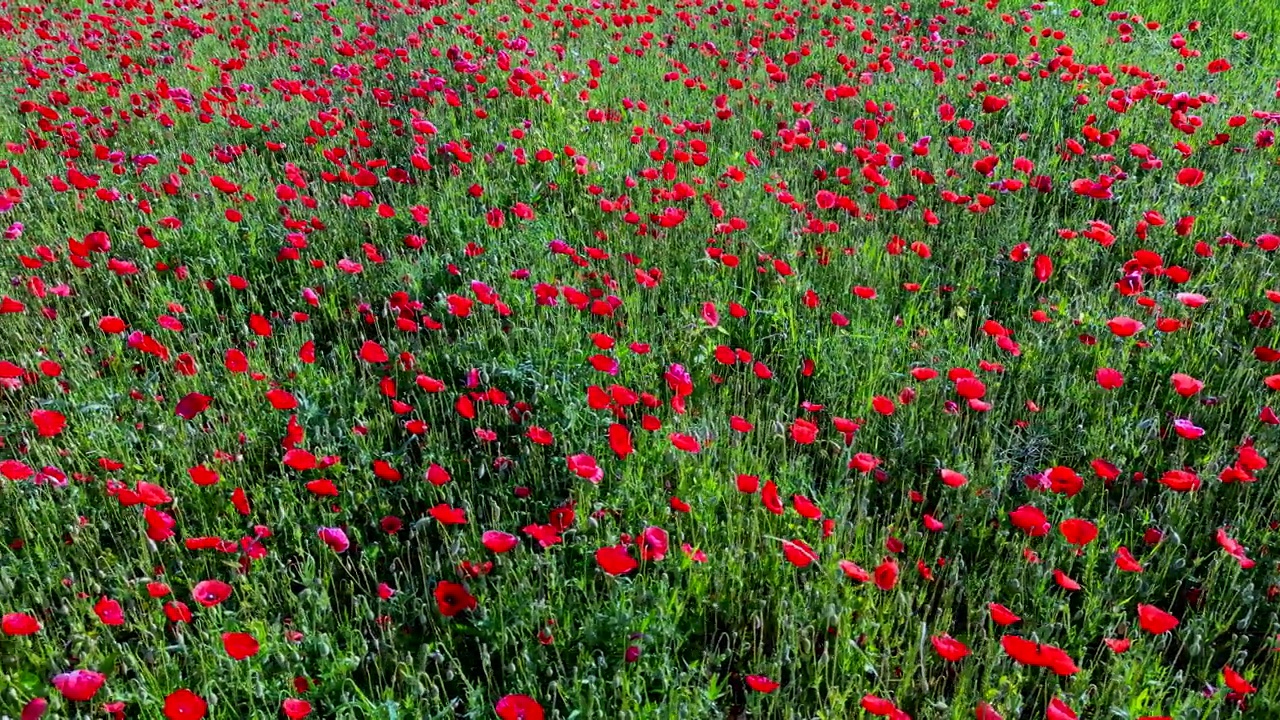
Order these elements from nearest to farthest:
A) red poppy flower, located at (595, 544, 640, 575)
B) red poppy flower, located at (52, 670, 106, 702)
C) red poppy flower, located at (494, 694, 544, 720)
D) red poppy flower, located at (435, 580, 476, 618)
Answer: red poppy flower, located at (494, 694, 544, 720) < red poppy flower, located at (52, 670, 106, 702) < red poppy flower, located at (595, 544, 640, 575) < red poppy flower, located at (435, 580, 476, 618)

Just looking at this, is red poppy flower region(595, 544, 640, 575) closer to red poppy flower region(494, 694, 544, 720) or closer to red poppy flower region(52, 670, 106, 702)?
red poppy flower region(494, 694, 544, 720)

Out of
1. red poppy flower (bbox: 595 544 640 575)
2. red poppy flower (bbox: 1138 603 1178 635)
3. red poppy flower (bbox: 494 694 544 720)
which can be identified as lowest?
red poppy flower (bbox: 494 694 544 720)

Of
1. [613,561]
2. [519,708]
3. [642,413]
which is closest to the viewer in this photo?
[519,708]

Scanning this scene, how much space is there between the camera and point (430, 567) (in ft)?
7.89

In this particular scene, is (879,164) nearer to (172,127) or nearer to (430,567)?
(430,567)

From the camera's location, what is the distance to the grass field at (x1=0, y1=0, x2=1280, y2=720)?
2.15 metres

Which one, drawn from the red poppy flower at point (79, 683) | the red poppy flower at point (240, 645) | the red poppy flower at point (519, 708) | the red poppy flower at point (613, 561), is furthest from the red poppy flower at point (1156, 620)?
the red poppy flower at point (79, 683)

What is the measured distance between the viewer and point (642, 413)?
9.85 ft

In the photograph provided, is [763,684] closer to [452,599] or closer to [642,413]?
[452,599]

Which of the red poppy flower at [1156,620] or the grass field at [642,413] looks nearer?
the red poppy flower at [1156,620]

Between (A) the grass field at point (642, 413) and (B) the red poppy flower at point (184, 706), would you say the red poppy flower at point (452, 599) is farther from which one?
(B) the red poppy flower at point (184, 706)

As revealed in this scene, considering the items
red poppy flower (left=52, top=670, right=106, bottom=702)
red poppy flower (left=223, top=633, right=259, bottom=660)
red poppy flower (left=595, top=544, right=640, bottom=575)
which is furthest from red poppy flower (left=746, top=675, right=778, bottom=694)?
red poppy flower (left=52, top=670, right=106, bottom=702)

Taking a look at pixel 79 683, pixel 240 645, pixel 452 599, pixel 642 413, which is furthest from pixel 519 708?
pixel 642 413

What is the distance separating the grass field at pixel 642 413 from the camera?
215 cm
